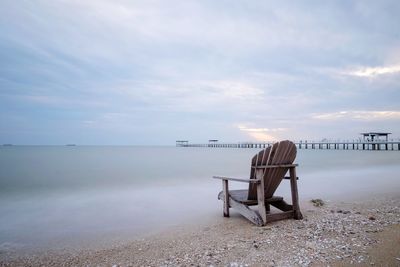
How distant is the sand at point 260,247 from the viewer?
3.24 meters

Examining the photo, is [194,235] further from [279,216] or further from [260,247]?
[279,216]

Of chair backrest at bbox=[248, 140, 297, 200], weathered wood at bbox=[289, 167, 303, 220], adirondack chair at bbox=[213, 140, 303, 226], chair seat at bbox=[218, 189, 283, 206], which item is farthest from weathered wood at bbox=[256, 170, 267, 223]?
weathered wood at bbox=[289, 167, 303, 220]

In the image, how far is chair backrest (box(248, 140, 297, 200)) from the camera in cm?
479

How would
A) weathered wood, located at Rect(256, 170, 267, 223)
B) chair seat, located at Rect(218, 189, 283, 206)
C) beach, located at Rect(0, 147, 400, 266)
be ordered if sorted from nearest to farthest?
beach, located at Rect(0, 147, 400, 266) < weathered wood, located at Rect(256, 170, 267, 223) < chair seat, located at Rect(218, 189, 283, 206)

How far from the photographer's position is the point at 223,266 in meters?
3.14

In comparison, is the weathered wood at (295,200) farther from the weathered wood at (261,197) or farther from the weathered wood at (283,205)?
the weathered wood at (261,197)

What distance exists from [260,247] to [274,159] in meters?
1.68

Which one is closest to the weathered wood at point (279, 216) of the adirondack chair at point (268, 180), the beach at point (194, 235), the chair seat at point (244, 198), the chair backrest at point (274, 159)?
the adirondack chair at point (268, 180)

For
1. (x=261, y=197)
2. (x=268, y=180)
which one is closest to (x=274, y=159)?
(x=268, y=180)

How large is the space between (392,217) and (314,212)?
4.49ft

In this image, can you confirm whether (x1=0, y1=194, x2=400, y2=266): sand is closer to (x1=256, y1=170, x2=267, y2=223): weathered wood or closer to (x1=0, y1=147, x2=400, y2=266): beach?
(x1=0, y1=147, x2=400, y2=266): beach

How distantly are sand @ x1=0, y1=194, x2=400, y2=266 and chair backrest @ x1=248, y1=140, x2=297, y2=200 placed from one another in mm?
772

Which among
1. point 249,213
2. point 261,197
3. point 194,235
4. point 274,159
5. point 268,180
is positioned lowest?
point 194,235

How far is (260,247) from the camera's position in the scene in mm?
3664
